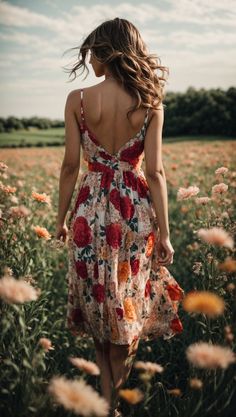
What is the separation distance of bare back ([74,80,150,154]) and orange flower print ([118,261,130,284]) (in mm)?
587

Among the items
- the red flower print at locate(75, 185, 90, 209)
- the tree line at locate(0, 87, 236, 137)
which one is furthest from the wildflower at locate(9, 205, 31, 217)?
the tree line at locate(0, 87, 236, 137)

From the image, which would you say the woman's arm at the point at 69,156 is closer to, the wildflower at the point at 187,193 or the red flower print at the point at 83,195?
the red flower print at the point at 83,195

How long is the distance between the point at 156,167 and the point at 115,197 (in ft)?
0.81

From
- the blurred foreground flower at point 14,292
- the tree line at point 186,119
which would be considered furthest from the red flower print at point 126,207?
the tree line at point 186,119

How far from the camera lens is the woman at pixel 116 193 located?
2055mm

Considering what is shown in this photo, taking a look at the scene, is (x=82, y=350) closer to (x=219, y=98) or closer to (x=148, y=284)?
(x=148, y=284)

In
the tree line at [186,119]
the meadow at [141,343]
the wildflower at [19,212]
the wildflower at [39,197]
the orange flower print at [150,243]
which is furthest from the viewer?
the tree line at [186,119]

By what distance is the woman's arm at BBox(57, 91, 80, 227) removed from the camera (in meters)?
A: 2.13

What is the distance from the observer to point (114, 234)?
2.13m

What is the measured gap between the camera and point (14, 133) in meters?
18.1

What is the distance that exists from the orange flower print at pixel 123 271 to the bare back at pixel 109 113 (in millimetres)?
587

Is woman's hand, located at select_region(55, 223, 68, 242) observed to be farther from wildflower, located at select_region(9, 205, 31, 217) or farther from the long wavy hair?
the long wavy hair

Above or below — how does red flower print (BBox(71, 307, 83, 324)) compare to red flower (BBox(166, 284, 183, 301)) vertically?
below

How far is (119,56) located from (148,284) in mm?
1160
